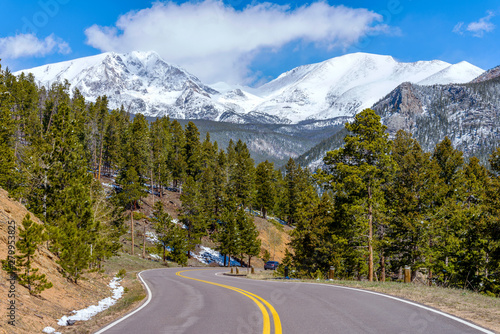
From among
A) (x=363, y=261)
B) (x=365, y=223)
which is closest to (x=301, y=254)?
(x=363, y=261)

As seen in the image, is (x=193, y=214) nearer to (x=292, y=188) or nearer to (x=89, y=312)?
(x=292, y=188)

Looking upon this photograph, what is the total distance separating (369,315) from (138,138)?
6425cm

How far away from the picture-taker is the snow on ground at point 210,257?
187ft

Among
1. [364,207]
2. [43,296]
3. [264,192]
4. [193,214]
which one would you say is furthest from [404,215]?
[264,192]

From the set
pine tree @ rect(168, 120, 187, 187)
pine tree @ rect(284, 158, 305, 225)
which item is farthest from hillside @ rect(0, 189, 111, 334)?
pine tree @ rect(284, 158, 305, 225)

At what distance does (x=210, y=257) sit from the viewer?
5828 cm

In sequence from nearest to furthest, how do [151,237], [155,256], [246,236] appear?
1. [155,256]
2. [246,236]
3. [151,237]

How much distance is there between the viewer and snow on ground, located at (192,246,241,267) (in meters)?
57.0

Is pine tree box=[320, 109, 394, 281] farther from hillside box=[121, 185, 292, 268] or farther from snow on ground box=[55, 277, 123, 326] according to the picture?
hillside box=[121, 185, 292, 268]

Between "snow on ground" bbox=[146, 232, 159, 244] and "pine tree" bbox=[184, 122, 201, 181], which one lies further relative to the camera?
"pine tree" bbox=[184, 122, 201, 181]

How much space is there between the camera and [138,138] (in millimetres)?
66500

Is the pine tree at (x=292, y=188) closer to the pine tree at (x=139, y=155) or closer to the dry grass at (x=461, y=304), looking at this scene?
the pine tree at (x=139, y=155)

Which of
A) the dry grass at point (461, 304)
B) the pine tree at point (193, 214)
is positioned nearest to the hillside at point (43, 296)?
the dry grass at point (461, 304)

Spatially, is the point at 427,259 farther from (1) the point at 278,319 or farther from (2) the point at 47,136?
(2) the point at 47,136
